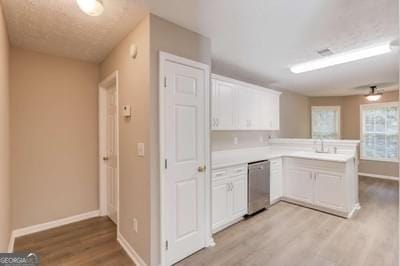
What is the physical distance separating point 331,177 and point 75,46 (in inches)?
172

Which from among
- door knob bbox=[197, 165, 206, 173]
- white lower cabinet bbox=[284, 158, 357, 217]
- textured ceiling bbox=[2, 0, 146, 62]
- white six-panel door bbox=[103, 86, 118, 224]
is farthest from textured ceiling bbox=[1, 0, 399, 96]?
white lower cabinet bbox=[284, 158, 357, 217]

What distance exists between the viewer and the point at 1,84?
1902 mm

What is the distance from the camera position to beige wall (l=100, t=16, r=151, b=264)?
2.10 m

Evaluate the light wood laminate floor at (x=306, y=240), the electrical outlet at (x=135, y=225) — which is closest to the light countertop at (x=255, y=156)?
the light wood laminate floor at (x=306, y=240)

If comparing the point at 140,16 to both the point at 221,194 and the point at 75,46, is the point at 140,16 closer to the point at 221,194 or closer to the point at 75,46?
the point at 75,46

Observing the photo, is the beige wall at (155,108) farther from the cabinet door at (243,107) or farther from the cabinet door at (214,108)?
the cabinet door at (243,107)

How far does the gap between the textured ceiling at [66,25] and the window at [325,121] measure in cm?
683

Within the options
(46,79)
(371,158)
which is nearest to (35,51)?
(46,79)

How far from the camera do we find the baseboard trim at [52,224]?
286 cm

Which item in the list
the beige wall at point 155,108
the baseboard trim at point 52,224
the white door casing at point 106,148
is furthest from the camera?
the white door casing at point 106,148

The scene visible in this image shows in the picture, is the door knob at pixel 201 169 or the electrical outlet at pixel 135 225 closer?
the electrical outlet at pixel 135 225

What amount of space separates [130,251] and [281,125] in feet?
15.6

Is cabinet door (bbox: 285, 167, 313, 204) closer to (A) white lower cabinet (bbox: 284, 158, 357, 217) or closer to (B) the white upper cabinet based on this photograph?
(A) white lower cabinet (bbox: 284, 158, 357, 217)

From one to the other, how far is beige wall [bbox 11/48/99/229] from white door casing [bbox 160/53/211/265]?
192 centimetres
